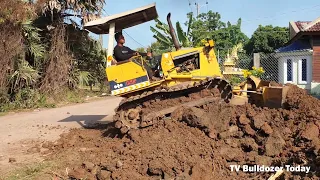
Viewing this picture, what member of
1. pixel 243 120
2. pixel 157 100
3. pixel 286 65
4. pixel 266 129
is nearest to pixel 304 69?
pixel 286 65

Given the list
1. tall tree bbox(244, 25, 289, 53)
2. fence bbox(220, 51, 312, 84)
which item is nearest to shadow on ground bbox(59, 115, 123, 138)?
fence bbox(220, 51, 312, 84)

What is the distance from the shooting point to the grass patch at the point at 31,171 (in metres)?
6.24

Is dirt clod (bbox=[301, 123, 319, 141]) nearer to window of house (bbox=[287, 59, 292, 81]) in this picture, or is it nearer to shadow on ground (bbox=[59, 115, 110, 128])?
shadow on ground (bbox=[59, 115, 110, 128])

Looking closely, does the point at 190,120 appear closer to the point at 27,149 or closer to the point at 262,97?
Answer: the point at 262,97

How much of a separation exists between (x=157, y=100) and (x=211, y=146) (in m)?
1.96

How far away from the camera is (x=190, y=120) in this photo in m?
7.00

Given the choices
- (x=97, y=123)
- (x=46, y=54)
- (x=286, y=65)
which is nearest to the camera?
(x=97, y=123)

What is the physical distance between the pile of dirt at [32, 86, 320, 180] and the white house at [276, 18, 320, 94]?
42.2ft

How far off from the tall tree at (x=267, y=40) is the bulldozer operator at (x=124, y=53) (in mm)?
25791

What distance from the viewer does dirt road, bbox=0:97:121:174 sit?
8.09 meters

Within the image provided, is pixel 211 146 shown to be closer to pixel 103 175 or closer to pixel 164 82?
pixel 103 175

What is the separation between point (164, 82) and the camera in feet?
26.9

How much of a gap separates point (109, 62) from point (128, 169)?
2947mm

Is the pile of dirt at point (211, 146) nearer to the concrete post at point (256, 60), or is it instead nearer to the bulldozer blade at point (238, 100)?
the bulldozer blade at point (238, 100)
